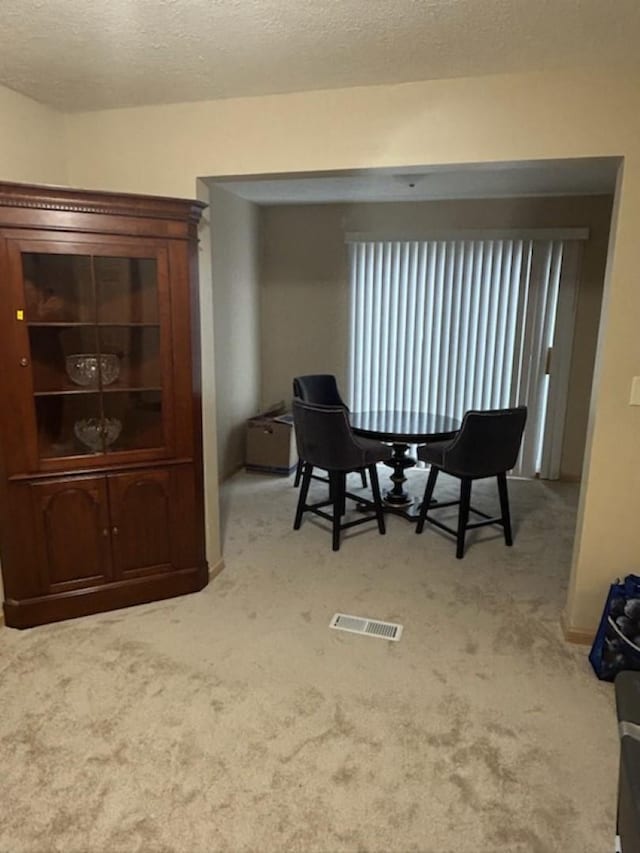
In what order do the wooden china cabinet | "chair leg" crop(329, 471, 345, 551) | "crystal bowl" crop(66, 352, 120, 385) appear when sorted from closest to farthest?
the wooden china cabinet < "crystal bowl" crop(66, 352, 120, 385) < "chair leg" crop(329, 471, 345, 551)

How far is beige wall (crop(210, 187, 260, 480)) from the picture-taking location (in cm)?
468

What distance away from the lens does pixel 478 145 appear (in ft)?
7.92

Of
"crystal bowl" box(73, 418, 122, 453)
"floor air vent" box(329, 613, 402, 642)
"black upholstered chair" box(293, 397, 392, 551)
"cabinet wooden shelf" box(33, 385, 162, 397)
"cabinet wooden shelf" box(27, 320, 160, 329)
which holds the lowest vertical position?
"floor air vent" box(329, 613, 402, 642)

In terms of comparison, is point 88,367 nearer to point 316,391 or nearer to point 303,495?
point 303,495

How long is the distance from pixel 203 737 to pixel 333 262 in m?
4.36

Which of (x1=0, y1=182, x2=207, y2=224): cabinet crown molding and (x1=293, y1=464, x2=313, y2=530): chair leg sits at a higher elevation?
(x1=0, y1=182, x2=207, y2=224): cabinet crown molding

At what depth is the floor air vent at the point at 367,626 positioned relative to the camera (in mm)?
2754

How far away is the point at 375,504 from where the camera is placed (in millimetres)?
3891

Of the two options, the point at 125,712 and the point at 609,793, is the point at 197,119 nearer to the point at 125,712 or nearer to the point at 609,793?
the point at 125,712

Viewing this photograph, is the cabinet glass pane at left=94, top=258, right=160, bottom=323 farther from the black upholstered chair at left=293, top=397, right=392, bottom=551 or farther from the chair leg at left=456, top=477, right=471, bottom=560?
the chair leg at left=456, top=477, right=471, bottom=560

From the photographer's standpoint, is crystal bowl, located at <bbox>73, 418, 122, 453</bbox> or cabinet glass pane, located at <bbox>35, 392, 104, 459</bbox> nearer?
cabinet glass pane, located at <bbox>35, 392, 104, 459</bbox>

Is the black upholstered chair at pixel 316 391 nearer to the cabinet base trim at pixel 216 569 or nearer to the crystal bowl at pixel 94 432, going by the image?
the cabinet base trim at pixel 216 569

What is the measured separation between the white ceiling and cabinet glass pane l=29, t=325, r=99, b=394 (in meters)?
1.44

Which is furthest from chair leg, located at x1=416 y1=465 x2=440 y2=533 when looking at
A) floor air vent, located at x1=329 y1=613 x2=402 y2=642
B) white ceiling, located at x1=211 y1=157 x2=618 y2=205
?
white ceiling, located at x1=211 y1=157 x2=618 y2=205
